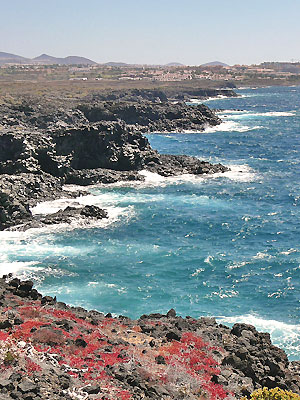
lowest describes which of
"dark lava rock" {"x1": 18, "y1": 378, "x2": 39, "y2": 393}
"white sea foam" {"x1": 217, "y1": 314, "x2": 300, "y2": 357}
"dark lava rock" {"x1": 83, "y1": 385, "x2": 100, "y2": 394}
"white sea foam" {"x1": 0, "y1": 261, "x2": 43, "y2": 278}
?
"white sea foam" {"x1": 217, "y1": 314, "x2": 300, "y2": 357}

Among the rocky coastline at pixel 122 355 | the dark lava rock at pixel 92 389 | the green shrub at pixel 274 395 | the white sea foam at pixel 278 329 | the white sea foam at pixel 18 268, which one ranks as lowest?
the white sea foam at pixel 278 329

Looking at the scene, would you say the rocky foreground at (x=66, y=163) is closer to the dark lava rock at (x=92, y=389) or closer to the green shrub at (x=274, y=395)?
the dark lava rock at (x=92, y=389)

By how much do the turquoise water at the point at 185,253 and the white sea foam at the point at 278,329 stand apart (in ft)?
0.27

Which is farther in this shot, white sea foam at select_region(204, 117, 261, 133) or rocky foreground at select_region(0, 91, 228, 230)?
white sea foam at select_region(204, 117, 261, 133)

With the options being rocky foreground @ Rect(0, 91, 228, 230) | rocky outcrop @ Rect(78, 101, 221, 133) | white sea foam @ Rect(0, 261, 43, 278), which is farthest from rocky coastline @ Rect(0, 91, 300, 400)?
rocky outcrop @ Rect(78, 101, 221, 133)

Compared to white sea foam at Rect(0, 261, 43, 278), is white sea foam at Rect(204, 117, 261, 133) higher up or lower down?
higher up

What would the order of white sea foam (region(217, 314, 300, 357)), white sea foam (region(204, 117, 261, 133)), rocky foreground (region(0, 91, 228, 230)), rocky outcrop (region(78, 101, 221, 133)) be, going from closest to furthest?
white sea foam (region(217, 314, 300, 357)) < rocky foreground (region(0, 91, 228, 230)) < white sea foam (region(204, 117, 261, 133)) < rocky outcrop (region(78, 101, 221, 133))

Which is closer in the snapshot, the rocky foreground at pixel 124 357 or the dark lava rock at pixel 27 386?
the dark lava rock at pixel 27 386

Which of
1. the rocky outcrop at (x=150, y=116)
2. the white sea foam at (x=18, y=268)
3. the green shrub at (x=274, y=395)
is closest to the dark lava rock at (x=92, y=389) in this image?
the green shrub at (x=274, y=395)

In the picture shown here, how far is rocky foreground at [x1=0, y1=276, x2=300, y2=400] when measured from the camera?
74.2 ft

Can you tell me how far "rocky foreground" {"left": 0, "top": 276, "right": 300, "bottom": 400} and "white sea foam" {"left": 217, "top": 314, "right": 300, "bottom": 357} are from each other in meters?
3.58

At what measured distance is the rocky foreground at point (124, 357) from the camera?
22.6 m

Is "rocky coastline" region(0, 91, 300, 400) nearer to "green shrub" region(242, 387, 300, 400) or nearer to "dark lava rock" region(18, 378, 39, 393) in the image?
"dark lava rock" region(18, 378, 39, 393)

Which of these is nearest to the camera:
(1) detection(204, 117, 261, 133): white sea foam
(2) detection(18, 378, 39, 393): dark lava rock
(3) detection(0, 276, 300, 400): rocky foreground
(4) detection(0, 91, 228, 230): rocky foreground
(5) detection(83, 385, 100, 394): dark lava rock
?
(2) detection(18, 378, 39, 393): dark lava rock
